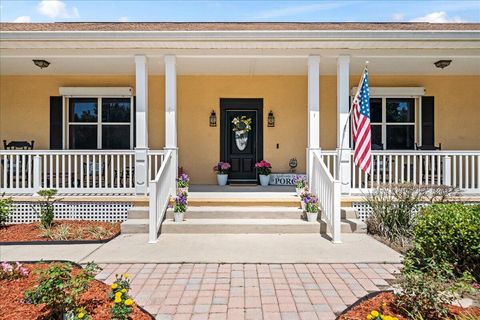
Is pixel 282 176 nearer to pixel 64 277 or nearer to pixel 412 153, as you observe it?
pixel 412 153

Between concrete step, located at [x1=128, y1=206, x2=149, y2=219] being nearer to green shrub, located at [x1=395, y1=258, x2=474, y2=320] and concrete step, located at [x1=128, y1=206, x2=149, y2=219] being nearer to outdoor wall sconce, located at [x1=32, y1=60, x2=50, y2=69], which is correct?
outdoor wall sconce, located at [x1=32, y1=60, x2=50, y2=69]

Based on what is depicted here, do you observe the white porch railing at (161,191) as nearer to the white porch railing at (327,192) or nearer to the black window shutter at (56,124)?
the white porch railing at (327,192)

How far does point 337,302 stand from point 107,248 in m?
3.35

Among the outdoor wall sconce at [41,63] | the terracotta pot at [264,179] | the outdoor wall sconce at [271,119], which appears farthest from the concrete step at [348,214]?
the outdoor wall sconce at [41,63]

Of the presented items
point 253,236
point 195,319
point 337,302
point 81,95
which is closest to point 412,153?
point 253,236

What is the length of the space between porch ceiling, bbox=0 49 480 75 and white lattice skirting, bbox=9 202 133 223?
2.87 metres

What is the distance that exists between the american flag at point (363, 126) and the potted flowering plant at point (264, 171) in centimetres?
300

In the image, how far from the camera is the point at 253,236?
18.4ft

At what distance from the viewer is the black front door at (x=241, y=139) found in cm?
890

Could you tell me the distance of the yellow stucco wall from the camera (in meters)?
8.68

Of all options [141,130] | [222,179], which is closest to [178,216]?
[141,130]

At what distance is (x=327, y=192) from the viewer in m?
5.68

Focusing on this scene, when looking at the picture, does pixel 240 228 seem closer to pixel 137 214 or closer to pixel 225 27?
pixel 137 214

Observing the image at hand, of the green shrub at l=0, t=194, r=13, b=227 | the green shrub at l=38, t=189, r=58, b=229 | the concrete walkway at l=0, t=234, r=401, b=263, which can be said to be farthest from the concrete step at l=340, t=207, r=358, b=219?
the green shrub at l=0, t=194, r=13, b=227
